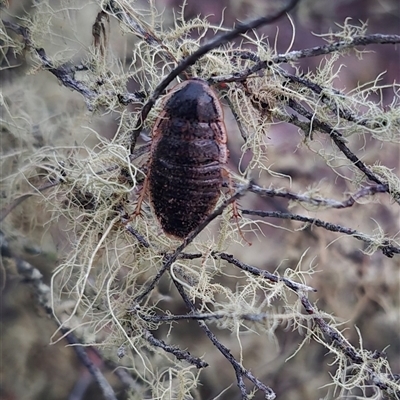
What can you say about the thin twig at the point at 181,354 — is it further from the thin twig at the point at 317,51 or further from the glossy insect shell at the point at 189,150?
the thin twig at the point at 317,51

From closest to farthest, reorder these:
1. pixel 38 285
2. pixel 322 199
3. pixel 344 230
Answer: pixel 322 199 → pixel 344 230 → pixel 38 285

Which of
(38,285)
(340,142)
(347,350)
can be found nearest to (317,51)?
(340,142)

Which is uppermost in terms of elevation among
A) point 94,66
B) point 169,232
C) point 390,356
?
point 94,66

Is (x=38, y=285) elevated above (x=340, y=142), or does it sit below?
below

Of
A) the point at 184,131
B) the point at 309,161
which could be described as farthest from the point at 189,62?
the point at 309,161

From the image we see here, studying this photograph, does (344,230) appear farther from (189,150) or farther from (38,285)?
(38,285)

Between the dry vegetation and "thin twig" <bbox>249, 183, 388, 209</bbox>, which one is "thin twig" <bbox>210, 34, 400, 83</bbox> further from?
"thin twig" <bbox>249, 183, 388, 209</bbox>

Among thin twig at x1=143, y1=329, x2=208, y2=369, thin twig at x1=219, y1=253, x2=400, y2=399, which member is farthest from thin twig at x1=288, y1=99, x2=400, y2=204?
thin twig at x1=143, y1=329, x2=208, y2=369

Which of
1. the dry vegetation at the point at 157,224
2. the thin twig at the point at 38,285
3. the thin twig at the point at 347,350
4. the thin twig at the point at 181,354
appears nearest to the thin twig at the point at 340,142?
the dry vegetation at the point at 157,224

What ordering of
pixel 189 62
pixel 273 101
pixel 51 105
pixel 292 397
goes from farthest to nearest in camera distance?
pixel 292 397 < pixel 51 105 < pixel 273 101 < pixel 189 62

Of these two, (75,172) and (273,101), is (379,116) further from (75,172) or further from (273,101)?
(75,172)
